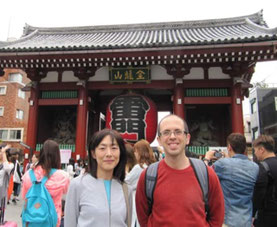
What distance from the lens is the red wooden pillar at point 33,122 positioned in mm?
7727

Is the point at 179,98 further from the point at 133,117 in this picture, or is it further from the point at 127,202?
the point at 127,202

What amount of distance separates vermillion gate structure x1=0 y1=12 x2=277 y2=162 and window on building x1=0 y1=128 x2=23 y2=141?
15.4 metres

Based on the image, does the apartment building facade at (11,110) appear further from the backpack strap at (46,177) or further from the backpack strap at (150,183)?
the backpack strap at (150,183)

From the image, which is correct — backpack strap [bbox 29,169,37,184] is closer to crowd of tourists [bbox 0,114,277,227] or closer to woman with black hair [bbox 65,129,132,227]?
crowd of tourists [bbox 0,114,277,227]

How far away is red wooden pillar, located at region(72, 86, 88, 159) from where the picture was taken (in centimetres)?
741

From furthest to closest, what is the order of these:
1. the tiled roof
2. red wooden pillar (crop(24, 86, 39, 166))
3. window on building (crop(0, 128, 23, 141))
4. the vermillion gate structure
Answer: window on building (crop(0, 128, 23, 141)), the tiled roof, red wooden pillar (crop(24, 86, 39, 166)), the vermillion gate structure

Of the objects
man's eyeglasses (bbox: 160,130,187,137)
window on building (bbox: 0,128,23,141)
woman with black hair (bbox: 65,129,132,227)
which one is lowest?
woman with black hair (bbox: 65,129,132,227)

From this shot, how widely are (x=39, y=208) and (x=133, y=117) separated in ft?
16.0

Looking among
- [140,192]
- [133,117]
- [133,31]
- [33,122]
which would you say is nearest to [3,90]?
[133,31]

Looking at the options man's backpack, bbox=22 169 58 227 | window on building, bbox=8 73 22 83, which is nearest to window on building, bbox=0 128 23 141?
window on building, bbox=8 73 22 83

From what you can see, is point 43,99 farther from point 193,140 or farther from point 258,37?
point 258,37

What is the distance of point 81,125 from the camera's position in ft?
24.7

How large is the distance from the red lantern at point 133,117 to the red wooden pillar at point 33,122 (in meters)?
2.78

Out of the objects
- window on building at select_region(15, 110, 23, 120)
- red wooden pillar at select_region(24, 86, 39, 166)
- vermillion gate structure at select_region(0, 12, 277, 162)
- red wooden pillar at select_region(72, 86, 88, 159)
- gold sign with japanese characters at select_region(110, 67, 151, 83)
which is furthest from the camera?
window on building at select_region(15, 110, 23, 120)
